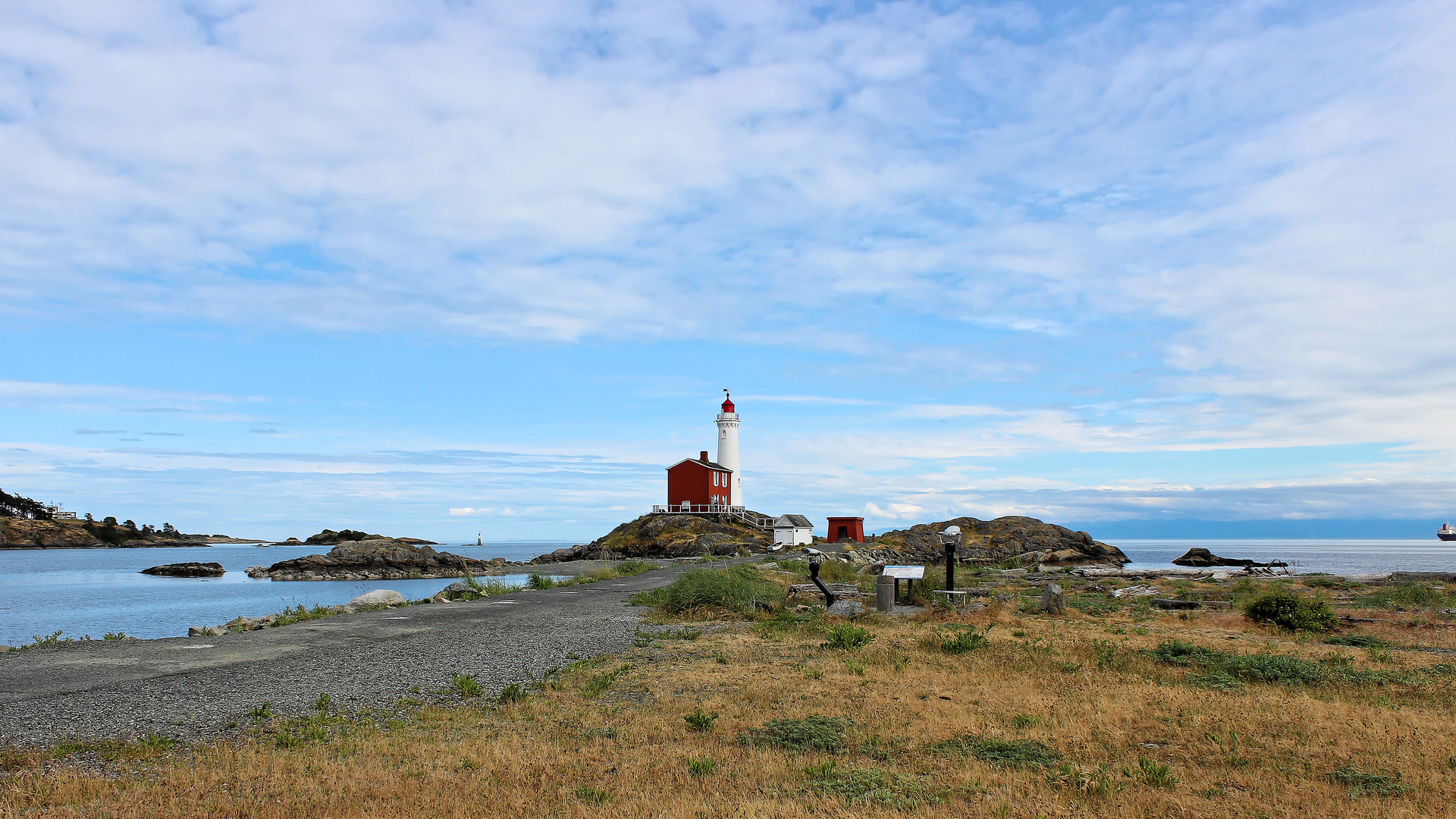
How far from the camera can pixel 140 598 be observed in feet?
149

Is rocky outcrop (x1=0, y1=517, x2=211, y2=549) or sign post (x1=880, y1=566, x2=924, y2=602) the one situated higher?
sign post (x1=880, y1=566, x2=924, y2=602)

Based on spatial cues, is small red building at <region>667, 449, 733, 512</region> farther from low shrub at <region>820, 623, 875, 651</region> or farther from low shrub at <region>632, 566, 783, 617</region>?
low shrub at <region>820, 623, 875, 651</region>

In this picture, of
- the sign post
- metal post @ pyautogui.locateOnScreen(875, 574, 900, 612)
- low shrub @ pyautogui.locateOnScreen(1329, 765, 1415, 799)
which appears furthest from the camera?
the sign post

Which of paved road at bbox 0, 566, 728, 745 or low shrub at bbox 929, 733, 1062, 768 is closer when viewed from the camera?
low shrub at bbox 929, 733, 1062, 768

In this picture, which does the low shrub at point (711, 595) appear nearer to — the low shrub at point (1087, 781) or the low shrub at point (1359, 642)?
the low shrub at point (1359, 642)

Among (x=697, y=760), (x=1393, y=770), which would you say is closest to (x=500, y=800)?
(x=697, y=760)

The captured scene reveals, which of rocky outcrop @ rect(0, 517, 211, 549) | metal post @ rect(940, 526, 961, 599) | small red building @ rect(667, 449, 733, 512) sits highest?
small red building @ rect(667, 449, 733, 512)

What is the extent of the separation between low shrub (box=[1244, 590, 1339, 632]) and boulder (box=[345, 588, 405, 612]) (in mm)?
20522

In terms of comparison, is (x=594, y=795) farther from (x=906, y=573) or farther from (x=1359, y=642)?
(x=906, y=573)

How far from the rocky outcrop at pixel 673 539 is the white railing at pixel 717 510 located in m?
0.66

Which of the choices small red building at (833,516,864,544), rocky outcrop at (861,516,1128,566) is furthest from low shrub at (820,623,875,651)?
small red building at (833,516,864,544)

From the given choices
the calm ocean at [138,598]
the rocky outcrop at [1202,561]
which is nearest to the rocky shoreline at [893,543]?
the rocky outcrop at [1202,561]

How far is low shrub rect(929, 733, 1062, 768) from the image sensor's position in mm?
6906

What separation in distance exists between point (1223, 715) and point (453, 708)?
8.27 m
